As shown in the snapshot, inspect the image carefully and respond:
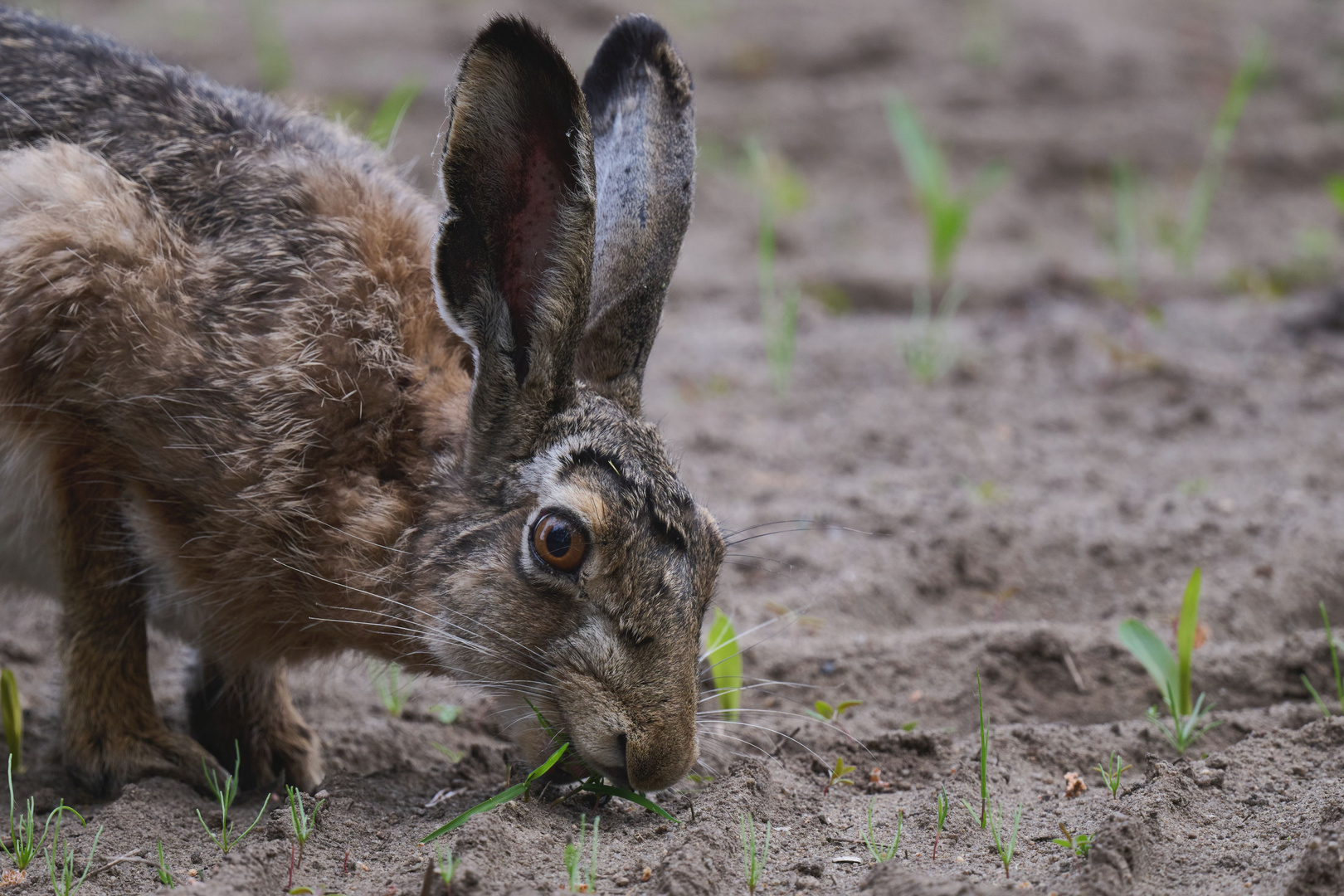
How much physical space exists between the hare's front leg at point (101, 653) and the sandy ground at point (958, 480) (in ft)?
0.50

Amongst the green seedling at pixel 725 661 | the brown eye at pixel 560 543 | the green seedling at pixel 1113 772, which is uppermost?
the brown eye at pixel 560 543

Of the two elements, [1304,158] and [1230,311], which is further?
[1304,158]

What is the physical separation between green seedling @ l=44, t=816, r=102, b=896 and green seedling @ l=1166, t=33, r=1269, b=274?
5842 millimetres

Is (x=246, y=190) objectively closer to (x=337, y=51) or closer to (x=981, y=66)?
(x=337, y=51)

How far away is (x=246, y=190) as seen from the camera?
12.5ft

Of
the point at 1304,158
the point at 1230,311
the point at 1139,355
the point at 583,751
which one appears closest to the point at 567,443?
the point at 583,751

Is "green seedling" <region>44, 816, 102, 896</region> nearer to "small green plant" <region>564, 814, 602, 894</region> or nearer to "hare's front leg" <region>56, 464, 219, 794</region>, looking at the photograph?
"hare's front leg" <region>56, 464, 219, 794</region>

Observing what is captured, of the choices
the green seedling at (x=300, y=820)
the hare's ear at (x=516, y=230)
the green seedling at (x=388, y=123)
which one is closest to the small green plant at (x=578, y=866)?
the green seedling at (x=300, y=820)

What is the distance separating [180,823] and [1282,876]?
2.52m

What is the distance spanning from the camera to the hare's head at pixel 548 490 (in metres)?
3.10

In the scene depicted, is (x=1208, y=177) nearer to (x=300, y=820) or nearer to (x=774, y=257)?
(x=774, y=257)

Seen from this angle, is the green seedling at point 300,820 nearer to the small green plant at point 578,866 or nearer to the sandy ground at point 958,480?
the sandy ground at point 958,480

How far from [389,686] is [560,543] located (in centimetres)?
129

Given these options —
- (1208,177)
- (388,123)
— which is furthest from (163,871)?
(1208,177)
